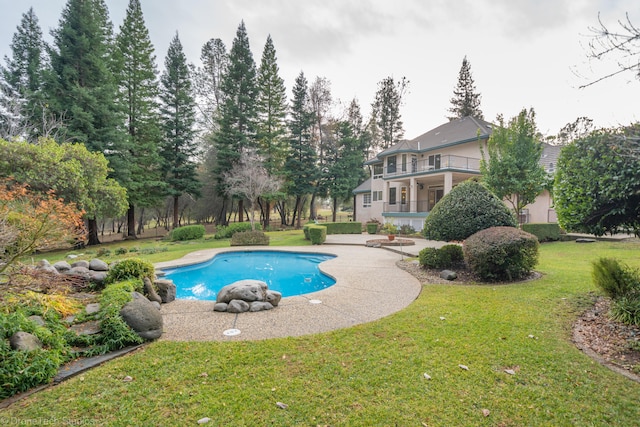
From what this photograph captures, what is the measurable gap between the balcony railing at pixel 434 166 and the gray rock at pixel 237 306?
17.1 metres

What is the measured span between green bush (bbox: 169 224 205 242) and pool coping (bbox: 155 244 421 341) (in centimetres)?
1450

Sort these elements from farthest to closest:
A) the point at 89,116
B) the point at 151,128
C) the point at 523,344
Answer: the point at 151,128, the point at 89,116, the point at 523,344

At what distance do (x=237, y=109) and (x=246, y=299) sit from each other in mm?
23093

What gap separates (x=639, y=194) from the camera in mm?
4035

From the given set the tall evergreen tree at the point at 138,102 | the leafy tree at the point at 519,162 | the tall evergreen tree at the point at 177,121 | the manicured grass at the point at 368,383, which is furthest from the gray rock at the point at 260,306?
the tall evergreen tree at the point at 177,121

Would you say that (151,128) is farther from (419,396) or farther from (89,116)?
(419,396)

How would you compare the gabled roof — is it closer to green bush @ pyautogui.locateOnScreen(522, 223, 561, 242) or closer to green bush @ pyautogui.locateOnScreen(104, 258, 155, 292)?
green bush @ pyautogui.locateOnScreen(522, 223, 561, 242)

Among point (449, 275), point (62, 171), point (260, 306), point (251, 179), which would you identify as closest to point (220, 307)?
point (260, 306)

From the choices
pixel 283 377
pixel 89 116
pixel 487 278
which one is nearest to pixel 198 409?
pixel 283 377

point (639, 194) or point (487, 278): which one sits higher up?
point (639, 194)

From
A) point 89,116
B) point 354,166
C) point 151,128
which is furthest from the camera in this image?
point 354,166

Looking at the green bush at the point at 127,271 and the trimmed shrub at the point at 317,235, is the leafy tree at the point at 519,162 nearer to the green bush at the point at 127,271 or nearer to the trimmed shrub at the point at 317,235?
the trimmed shrub at the point at 317,235

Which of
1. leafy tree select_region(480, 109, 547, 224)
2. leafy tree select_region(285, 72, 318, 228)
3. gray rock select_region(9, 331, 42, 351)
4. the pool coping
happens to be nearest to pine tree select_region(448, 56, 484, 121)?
leafy tree select_region(285, 72, 318, 228)

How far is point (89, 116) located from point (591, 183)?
73.4 ft
